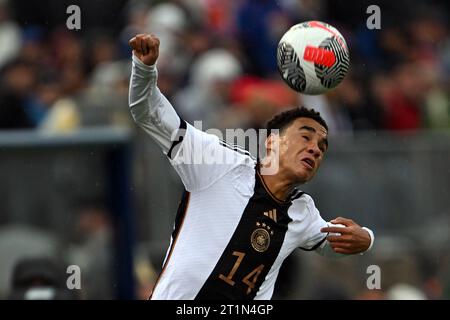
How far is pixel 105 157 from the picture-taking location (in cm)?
1254

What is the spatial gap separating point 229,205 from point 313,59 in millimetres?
1136

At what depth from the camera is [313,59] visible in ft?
26.7

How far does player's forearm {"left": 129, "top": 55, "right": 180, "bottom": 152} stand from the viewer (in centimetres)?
745

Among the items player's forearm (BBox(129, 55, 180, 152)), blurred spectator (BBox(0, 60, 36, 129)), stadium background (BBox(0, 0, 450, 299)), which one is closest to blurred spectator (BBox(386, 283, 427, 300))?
stadium background (BBox(0, 0, 450, 299))

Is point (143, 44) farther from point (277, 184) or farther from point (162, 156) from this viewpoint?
point (162, 156)

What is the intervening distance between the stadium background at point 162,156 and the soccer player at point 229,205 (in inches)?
112

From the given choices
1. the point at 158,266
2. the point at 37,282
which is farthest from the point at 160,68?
the point at 37,282

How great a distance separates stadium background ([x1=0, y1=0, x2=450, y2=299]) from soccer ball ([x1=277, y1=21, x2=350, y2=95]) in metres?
3.10

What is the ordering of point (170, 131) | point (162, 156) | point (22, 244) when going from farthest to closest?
point (162, 156) → point (22, 244) → point (170, 131)

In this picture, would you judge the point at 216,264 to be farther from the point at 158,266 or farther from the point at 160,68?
the point at 160,68

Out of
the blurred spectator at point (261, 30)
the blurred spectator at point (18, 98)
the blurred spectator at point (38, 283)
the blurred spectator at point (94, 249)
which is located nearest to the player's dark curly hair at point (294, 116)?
the blurred spectator at point (38, 283)

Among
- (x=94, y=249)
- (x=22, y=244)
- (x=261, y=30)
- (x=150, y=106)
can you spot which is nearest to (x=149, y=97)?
(x=150, y=106)

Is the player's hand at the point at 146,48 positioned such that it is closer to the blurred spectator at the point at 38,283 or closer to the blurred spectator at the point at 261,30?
the blurred spectator at the point at 38,283

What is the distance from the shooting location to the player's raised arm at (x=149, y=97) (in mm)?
7398
